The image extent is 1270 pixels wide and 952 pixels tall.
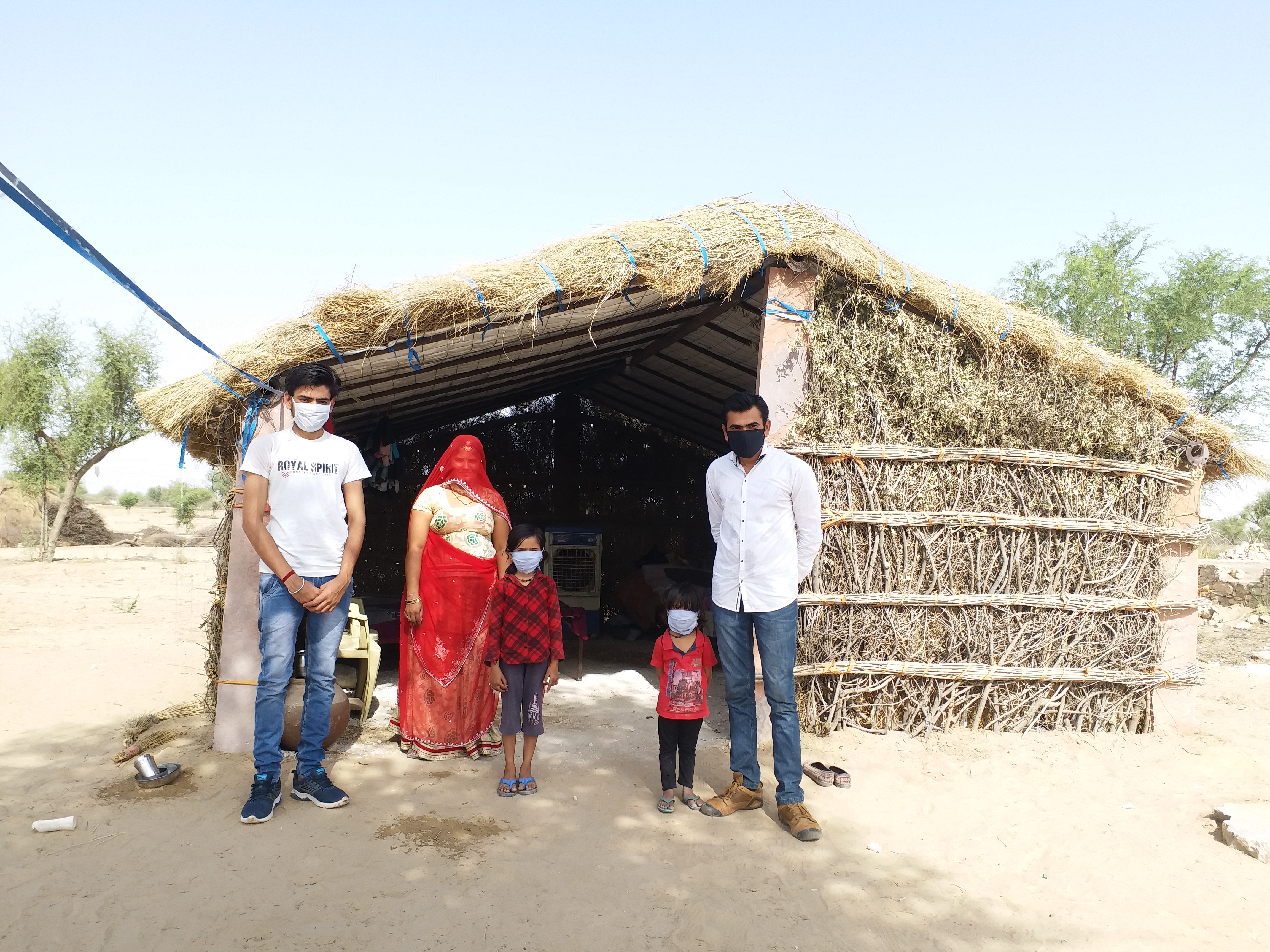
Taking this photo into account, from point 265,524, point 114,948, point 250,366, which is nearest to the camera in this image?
point 114,948

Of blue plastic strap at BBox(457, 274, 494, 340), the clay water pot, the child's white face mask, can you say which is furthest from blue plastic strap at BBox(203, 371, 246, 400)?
the child's white face mask

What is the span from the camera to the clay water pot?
4.18 metres

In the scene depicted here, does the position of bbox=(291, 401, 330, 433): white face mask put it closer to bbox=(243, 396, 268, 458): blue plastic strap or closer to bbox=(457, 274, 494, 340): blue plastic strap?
bbox=(243, 396, 268, 458): blue plastic strap

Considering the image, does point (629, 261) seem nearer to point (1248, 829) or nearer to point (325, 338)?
point (325, 338)

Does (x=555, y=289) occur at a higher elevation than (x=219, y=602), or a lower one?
higher

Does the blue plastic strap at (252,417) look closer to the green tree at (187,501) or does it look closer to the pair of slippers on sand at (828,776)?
the pair of slippers on sand at (828,776)

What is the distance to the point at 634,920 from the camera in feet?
8.84

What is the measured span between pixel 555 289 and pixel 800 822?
282cm

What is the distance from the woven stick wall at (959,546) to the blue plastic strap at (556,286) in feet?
5.09

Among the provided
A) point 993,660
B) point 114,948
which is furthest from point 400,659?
point 993,660

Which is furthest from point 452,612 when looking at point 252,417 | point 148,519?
point 148,519

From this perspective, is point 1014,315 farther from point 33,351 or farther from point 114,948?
point 33,351

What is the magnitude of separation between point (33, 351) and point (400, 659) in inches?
695

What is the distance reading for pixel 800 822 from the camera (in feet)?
11.2
